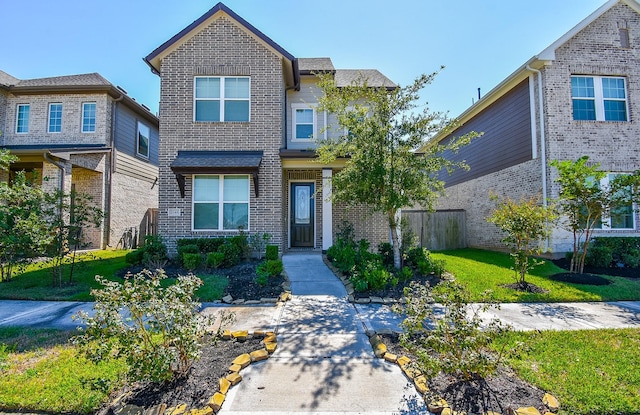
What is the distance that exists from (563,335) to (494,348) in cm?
138

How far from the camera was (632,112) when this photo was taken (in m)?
11.4

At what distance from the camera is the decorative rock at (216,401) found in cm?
282

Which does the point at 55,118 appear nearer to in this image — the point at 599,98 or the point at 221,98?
the point at 221,98

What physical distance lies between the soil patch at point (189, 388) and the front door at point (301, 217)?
27.6ft

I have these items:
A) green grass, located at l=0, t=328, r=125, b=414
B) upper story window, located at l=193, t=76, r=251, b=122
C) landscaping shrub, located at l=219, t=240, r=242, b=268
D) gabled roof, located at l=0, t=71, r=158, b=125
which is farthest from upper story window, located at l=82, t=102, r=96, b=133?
green grass, located at l=0, t=328, r=125, b=414

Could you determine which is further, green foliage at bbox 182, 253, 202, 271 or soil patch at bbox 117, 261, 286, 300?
green foliage at bbox 182, 253, 202, 271

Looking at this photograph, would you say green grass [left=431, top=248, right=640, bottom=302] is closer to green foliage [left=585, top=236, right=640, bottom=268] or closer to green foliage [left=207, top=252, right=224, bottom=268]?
green foliage [left=585, top=236, right=640, bottom=268]

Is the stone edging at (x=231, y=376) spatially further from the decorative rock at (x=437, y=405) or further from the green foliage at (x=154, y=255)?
the green foliage at (x=154, y=255)

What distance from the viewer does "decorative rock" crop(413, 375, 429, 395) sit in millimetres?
3112

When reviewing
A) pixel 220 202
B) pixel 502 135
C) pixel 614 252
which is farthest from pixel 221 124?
pixel 614 252

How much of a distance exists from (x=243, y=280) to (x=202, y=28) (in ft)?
27.7

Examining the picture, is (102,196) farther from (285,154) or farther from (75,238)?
(285,154)

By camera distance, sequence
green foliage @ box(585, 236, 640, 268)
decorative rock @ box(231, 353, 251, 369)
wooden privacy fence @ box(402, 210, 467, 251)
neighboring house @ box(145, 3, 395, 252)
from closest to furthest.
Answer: decorative rock @ box(231, 353, 251, 369) < green foliage @ box(585, 236, 640, 268) < neighboring house @ box(145, 3, 395, 252) < wooden privacy fence @ box(402, 210, 467, 251)

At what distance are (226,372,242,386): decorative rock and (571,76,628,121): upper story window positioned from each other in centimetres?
1352
